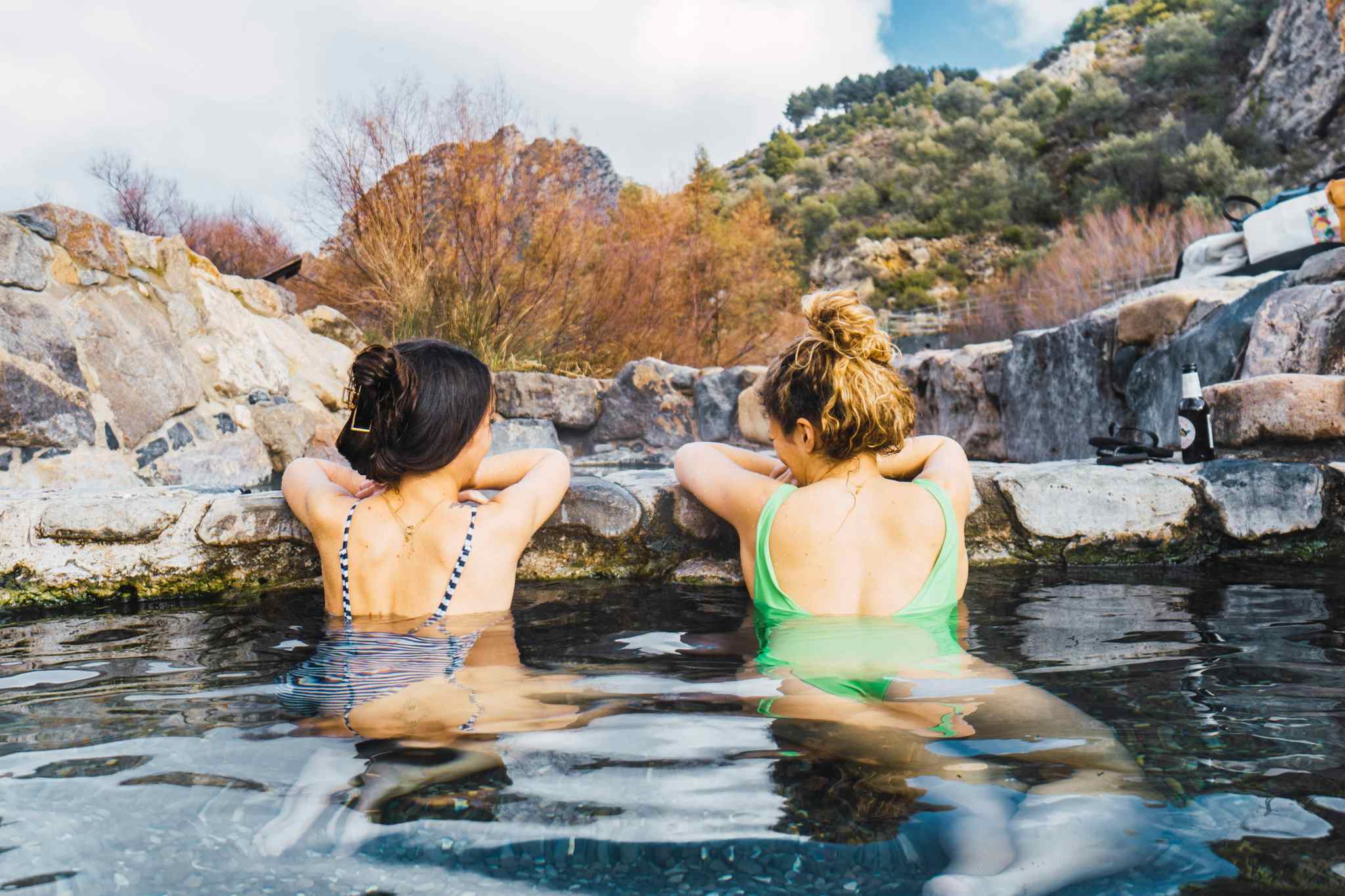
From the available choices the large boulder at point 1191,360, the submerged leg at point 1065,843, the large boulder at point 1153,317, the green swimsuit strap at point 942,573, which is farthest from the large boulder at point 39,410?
the large boulder at point 1153,317

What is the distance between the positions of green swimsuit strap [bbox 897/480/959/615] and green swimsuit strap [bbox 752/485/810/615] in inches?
10.1

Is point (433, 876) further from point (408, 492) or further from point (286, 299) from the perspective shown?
point (286, 299)

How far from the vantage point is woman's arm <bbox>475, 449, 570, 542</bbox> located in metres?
2.11

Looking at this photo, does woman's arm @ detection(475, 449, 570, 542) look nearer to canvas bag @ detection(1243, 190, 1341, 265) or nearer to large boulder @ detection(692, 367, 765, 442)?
canvas bag @ detection(1243, 190, 1341, 265)

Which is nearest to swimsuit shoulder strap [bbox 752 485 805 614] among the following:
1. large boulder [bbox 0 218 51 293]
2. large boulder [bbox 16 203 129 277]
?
large boulder [bbox 0 218 51 293]

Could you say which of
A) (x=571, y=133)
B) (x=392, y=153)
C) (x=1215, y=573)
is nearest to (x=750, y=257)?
(x=571, y=133)

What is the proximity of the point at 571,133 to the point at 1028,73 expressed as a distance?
3118cm

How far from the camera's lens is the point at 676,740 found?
1253 mm

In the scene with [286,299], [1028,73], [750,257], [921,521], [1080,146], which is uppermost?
[1028,73]

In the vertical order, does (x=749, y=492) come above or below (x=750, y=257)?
below

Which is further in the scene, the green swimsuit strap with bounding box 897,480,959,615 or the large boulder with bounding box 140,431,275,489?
the large boulder with bounding box 140,431,275,489

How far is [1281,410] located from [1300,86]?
21.0 m

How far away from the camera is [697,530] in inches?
98.6

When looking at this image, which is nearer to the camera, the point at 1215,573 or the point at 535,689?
the point at 535,689
